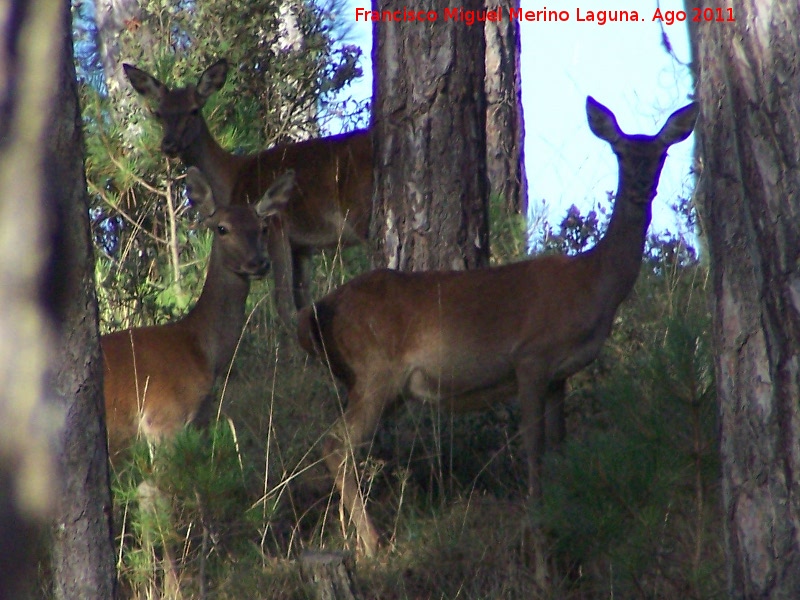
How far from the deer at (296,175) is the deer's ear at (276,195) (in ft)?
3.45

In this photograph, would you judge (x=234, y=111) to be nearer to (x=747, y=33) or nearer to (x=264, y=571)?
(x=264, y=571)

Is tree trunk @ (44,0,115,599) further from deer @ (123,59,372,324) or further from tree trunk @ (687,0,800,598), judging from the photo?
deer @ (123,59,372,324)

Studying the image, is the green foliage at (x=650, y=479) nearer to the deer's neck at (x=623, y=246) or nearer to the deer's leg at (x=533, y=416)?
the deer's leg at (x=533, y=416)

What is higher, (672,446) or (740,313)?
(740,313)

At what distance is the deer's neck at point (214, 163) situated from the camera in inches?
391

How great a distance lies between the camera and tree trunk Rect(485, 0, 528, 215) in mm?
10570

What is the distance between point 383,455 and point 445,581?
5.36 feet

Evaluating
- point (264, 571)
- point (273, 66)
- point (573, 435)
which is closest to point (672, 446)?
point (264, 571)

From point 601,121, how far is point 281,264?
341 cm

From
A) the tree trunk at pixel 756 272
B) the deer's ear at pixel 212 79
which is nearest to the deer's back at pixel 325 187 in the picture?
the deer's ear at pixel 212 79

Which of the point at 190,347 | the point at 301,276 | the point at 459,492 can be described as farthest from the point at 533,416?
the point at 301,276

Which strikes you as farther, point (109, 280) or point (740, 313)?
point (109, 280)

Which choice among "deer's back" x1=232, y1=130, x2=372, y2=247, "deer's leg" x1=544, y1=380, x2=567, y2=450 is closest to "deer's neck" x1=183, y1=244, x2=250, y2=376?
"deer's leg" x1=544, y1=380, x2=567, y2=450

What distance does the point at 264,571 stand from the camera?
491 cm
